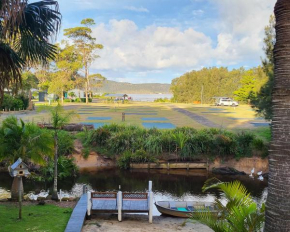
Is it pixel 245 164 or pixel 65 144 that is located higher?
pixel 65 144

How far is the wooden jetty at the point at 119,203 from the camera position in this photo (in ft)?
31.3

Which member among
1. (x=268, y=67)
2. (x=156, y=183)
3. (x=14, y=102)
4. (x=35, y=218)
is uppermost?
(x=268, y=67)

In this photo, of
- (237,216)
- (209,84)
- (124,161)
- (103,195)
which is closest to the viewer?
(237,216)

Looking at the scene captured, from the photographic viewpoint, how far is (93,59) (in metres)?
57.7

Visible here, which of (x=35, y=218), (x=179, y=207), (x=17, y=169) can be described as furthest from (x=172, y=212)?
(x=17, y=169)

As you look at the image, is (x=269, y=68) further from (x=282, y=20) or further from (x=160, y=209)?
(x=282, y=20)

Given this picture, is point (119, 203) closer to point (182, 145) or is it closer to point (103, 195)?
point (103, 195)

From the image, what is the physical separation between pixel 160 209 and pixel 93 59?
49663 millimetres

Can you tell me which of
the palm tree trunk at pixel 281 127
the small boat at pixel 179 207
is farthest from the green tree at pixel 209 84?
the palm tree trunk at pixel 281 127

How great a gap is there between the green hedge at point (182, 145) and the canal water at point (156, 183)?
4.58 feet

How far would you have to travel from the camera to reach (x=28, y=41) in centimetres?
960

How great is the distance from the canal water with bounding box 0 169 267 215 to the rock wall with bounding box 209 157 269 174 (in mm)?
1344

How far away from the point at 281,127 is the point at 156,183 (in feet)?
42.5

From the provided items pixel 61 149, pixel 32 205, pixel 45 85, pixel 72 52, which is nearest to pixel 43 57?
pixel 32 205
